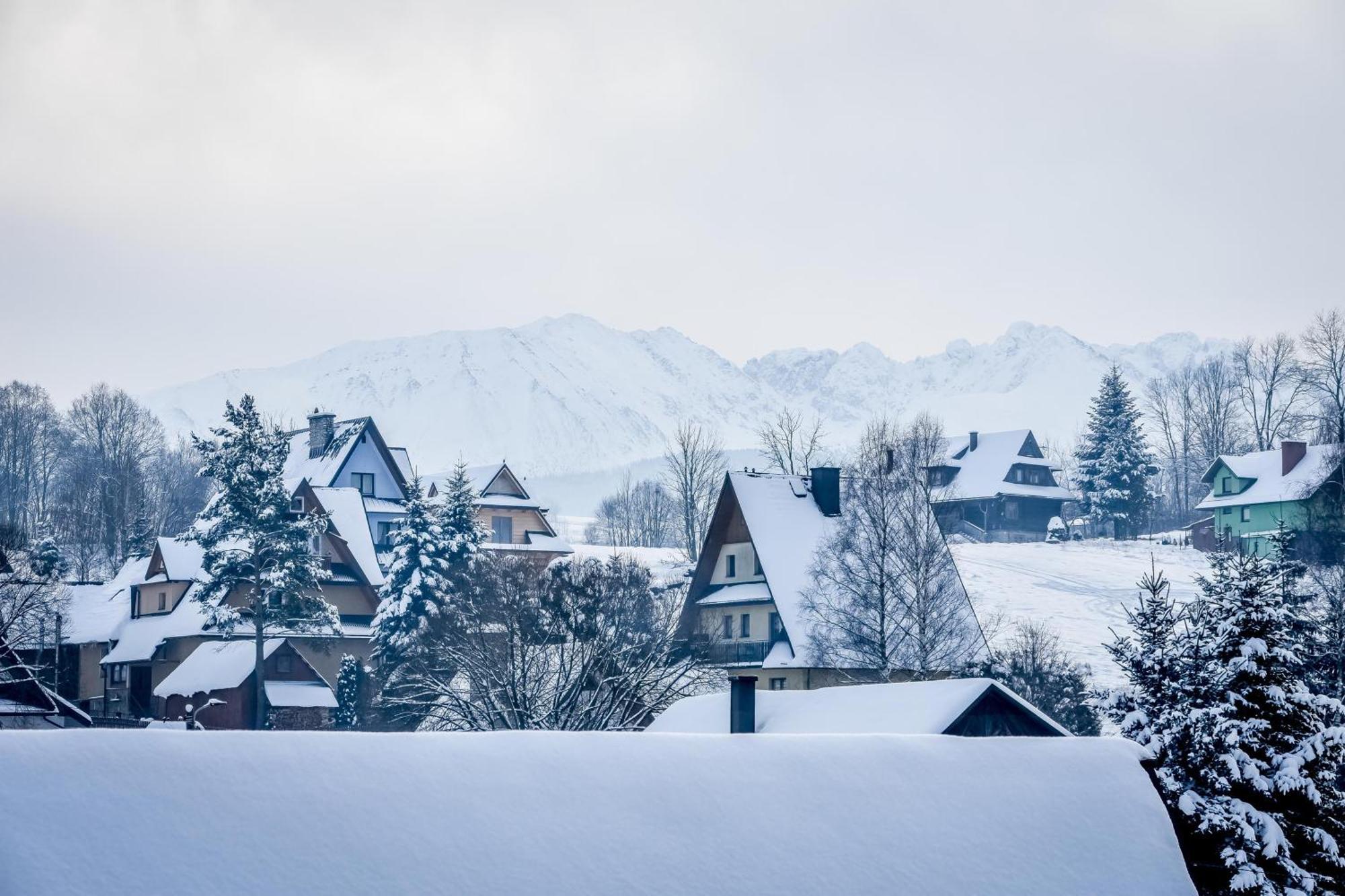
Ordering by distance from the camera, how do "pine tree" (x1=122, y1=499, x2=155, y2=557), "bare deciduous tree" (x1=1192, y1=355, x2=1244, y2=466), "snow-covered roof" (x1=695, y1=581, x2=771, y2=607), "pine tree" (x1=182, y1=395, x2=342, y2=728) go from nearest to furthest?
"snow-covered roof" (x1=695, y1=581, x2=771, y2=607), "pine tree" (x1=182, y1=395, x2=342, y2=728), "pine tree" (x1=122, y1=499, x2=155, y2=557), "bare deciduous tree" (x1=1192, y1=355, x2=1244, y2=466)

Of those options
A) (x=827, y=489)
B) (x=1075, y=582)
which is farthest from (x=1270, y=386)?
(x=827, y=489)

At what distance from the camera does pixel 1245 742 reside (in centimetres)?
2297

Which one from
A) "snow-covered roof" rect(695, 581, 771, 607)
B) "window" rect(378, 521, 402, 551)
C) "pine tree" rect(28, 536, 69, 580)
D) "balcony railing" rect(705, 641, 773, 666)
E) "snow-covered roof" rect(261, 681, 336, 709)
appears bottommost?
"snow-covered roof" rect(261, 681, 336, 709)

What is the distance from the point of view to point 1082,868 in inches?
698

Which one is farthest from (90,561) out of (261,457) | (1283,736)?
(1283,736)

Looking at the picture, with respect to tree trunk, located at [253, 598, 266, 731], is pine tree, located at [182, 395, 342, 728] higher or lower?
higher

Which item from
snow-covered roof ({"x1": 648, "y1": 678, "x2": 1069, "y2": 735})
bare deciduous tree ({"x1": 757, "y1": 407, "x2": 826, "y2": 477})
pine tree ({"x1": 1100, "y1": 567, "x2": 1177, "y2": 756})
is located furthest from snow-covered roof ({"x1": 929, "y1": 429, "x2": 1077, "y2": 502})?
pine tree ({"x1": 1100, "y1": 567, "x2": 1177, "y2": 756})

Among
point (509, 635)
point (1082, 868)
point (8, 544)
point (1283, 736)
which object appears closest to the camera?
point (1082, 868)

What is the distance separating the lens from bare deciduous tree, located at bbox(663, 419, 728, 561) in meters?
97.1

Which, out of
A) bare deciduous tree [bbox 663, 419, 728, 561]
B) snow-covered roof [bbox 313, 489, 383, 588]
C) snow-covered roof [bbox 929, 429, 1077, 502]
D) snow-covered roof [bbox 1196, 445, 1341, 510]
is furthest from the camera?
snow-covered roof [bbox 929, 429, 1077, 502]

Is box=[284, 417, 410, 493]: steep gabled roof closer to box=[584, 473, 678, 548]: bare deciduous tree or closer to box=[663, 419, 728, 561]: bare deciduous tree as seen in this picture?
box=[663, 419, 728, 561]: bare deciduous tree

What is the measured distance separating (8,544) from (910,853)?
50423mm

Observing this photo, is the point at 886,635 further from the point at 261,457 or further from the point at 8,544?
the point at 8,544

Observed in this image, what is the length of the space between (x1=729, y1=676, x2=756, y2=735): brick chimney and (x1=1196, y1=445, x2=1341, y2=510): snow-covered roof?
58.3 m
